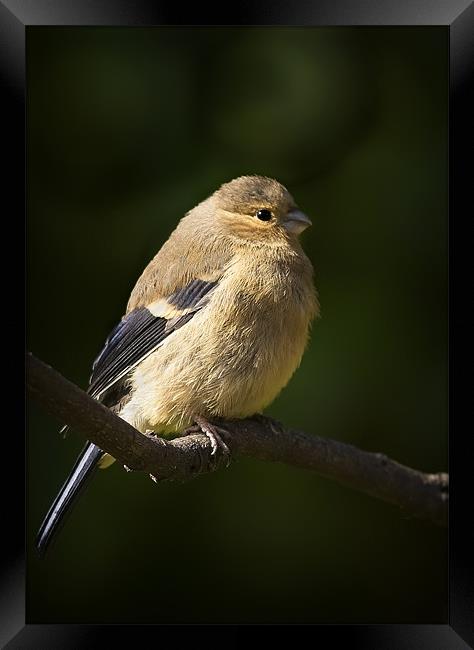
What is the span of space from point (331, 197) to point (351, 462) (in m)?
1.10

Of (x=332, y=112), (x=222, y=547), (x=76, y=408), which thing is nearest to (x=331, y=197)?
(x=332, y=112)

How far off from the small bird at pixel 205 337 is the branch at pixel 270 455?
4.6 inches

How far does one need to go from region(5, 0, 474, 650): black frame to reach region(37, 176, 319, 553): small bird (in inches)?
10.2

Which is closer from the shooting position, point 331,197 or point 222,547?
point 222,547

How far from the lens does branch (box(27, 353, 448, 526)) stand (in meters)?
2.72

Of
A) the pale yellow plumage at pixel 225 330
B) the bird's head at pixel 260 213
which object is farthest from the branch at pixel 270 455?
the bird's head at pixel 260 213

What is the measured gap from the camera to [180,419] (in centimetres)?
368

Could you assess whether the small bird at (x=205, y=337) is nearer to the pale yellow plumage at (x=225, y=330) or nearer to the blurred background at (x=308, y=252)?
the pale yellow plumage at (x=225, y=330)

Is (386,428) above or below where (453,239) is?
below

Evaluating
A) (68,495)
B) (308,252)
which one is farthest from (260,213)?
(68,495)

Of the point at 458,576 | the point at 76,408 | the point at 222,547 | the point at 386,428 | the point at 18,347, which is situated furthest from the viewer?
the point at 386,428

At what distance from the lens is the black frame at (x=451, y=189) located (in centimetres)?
346

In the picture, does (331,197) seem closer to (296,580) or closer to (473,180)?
(473,180)

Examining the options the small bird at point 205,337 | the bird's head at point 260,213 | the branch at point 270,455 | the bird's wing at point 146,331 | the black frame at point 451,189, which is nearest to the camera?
the branch at point 270,455
